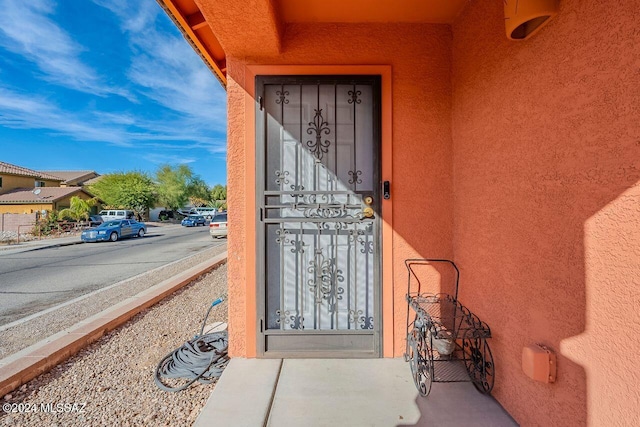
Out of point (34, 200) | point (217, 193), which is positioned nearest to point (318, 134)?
point (34, 200)

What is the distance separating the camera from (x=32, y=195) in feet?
81.2

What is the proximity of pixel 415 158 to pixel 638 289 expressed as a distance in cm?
158

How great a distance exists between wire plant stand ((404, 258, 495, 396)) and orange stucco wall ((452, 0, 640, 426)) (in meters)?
0.10

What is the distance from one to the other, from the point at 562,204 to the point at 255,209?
204 centimetres

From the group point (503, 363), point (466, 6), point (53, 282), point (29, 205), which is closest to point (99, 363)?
point (503, 363)

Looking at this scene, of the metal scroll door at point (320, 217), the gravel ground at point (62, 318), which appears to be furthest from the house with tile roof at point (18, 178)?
the metal scroll door at point (320, 217)

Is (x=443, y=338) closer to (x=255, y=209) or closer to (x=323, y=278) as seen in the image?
(x=323, y=278)

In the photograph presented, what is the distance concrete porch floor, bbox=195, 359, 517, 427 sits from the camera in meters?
1.77

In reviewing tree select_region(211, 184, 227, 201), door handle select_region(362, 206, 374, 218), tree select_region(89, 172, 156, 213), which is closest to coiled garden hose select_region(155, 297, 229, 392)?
door handle select_region(362, 206, 374, 218)

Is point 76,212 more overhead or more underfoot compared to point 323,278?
more overhead

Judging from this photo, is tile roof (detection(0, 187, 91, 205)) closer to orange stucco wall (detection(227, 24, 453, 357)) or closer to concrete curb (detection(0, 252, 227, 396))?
concrete curb (detection(0, 252, 227, 396))

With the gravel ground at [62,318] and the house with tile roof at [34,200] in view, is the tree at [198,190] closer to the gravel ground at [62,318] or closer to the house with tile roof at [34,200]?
the house with tile roof at [34,200]

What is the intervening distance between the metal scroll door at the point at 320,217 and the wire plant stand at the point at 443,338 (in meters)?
0.36

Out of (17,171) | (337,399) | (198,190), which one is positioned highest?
(17,171)
